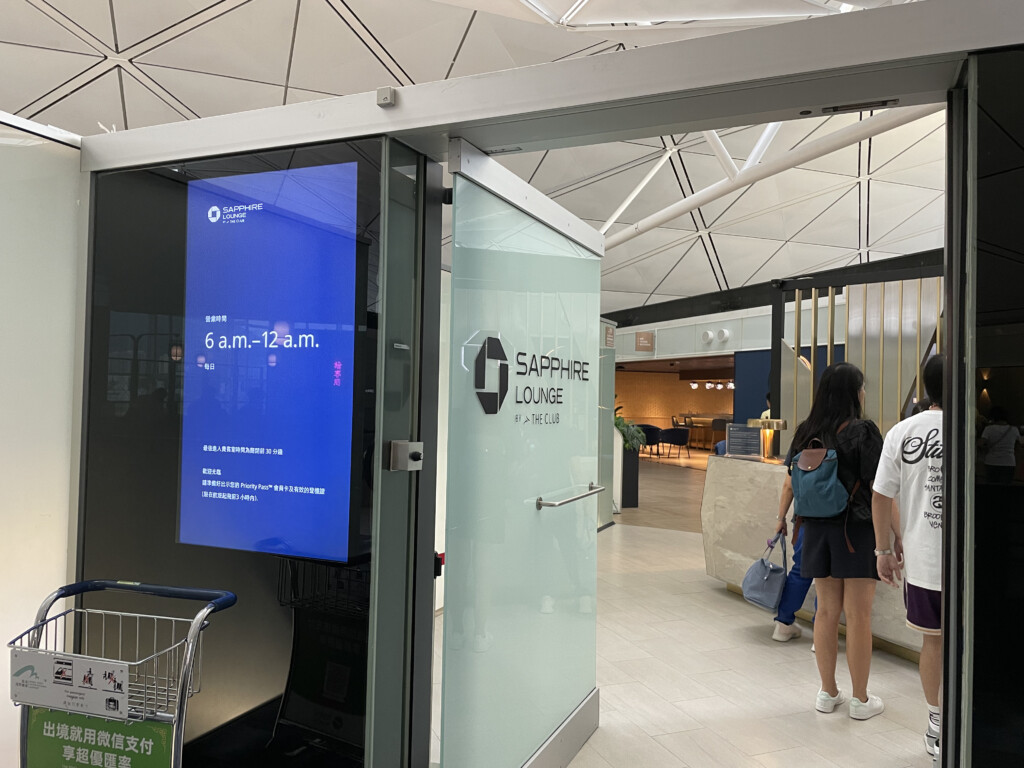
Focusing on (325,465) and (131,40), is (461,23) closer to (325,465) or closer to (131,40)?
(131,40)

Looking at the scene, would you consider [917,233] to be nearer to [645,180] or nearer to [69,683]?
[645,180]

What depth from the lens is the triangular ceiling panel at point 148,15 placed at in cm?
658

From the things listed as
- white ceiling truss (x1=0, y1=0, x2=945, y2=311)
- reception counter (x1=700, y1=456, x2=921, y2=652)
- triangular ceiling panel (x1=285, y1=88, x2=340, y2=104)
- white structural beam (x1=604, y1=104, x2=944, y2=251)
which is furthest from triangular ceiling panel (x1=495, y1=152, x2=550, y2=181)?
reception counter (x1=700, y1=456, x2=921, y2=652)

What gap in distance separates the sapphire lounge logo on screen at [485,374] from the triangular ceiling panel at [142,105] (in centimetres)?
705

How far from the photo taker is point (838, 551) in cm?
350

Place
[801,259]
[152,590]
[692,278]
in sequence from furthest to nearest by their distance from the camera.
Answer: [692,278], [801,259], [152,590]

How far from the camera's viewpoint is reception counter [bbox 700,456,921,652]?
5.54 metres

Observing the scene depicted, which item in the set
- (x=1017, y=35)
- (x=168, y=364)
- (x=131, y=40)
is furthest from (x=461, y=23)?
(x=1017, y=35)

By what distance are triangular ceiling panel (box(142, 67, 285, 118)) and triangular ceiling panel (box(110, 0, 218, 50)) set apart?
587mm

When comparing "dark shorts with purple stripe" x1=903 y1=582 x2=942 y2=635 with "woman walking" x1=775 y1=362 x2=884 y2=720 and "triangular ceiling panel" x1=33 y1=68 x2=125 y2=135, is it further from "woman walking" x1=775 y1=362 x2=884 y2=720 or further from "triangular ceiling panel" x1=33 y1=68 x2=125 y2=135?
"triangular ceiling panel" x1=33 y1=68 x2=125 y2=135

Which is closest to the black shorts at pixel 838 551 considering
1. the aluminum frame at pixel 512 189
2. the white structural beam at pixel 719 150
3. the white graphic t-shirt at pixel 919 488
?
the white graphic t-shirt at pixel 919 488

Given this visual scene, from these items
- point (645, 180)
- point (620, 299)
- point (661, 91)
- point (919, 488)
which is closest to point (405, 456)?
point (661, 91)

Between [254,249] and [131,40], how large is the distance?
6.35 meters

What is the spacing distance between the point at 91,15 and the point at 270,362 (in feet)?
21.2
